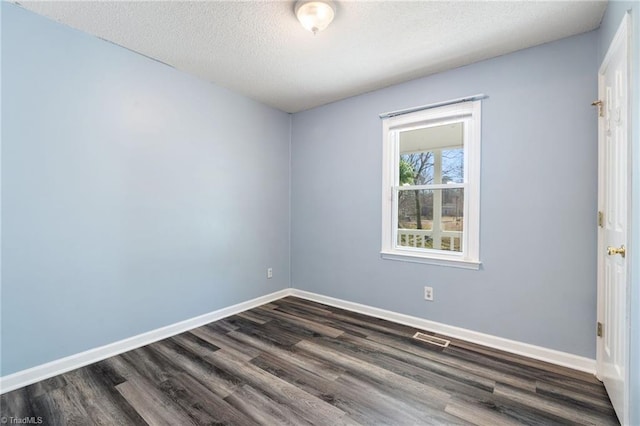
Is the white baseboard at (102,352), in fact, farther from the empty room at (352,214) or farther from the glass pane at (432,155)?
the glass pane at (432,155)

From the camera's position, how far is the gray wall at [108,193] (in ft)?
6.24

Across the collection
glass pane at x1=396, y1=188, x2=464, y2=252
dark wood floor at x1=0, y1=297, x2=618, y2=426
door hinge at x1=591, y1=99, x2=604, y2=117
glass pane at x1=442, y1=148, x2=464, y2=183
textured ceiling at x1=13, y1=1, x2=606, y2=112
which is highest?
textured ceiling at x1=13, y1=1, x2=606, y2=112

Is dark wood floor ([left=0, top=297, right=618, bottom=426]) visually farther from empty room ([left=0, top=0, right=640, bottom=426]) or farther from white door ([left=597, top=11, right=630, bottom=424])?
white door ([left=597, top=11, right=630, bottom=424])

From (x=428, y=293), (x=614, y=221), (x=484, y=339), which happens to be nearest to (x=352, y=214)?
(x=428, y=293)

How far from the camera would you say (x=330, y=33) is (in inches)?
83.9

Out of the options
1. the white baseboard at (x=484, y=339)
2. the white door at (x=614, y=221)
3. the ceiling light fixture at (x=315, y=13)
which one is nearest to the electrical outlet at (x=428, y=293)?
the white baseboard at (x=484, y=339)

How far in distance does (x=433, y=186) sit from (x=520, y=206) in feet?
2.50

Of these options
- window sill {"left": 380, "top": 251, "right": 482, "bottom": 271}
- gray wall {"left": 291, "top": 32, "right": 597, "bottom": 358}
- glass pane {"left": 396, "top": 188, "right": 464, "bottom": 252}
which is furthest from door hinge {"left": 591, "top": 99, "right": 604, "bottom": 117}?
window sill {"left": 380, "top": 251, "right": 482, "bottom": 271}

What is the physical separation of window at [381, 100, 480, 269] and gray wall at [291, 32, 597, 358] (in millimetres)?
90

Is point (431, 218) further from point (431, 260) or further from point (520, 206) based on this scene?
point (520, 206)

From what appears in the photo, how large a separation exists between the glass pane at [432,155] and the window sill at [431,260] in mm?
761

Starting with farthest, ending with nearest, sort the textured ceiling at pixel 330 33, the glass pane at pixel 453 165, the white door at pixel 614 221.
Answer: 1. the glass pane at pixel 453 165
2. the textured ceiling at pixel 330 33
3. the white door at pixel 614 221

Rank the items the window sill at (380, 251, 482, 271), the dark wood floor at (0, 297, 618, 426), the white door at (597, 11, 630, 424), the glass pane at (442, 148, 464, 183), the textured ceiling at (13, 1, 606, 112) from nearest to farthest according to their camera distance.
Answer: the white door at (597, 11, 630, 424) → the dark wood floor at (0, 297, 618, 426) → the textured ceiling at (13, 1, 606, 112) → the window sill at (380, 251, 482, 271) → the glass pane at (442, 148, 464, 183)

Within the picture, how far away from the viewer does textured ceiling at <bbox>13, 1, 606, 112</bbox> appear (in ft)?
6.11
